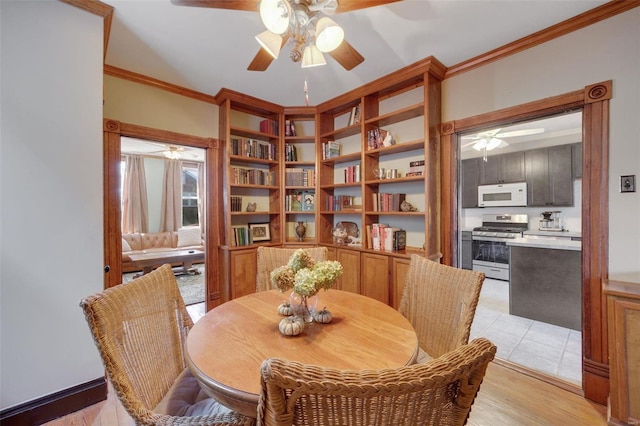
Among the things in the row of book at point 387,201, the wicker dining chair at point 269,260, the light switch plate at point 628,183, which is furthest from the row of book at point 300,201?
the light switch plate at point 628,183

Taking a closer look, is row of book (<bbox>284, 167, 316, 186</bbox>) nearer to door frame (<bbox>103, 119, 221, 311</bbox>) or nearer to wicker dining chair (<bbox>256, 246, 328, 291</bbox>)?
door frame (<bbox>103, 119, 221, 311</bbox>)

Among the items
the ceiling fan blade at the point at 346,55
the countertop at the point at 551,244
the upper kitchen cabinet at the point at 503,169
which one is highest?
the ceiling fan blade at the point at 346,55

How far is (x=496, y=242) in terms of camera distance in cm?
457

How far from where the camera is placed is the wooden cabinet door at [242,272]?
3.01 metres

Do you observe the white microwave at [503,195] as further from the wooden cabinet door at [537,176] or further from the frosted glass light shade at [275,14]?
the frosted glass light shade at [275,14]

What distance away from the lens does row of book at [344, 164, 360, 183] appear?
10.3 feet

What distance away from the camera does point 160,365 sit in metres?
1.18

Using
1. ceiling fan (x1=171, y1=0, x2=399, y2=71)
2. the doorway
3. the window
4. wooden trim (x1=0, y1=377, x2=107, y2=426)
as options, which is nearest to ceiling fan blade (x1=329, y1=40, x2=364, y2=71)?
ceiling fan (x1=171, y1=0, x2=399, y2=71)

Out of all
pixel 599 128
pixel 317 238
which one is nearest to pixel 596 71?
pixel 599 128

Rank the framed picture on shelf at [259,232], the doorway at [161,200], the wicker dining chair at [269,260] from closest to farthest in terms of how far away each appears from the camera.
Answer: the wicker dining chair at [269,260] < the framed picture on shelf at [259,232] < the doorway at [161,200]

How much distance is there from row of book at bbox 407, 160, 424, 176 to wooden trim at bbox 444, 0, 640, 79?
33.8 inches

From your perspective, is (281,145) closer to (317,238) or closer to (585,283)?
(317,238)

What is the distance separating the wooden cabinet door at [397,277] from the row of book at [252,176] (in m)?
1.86

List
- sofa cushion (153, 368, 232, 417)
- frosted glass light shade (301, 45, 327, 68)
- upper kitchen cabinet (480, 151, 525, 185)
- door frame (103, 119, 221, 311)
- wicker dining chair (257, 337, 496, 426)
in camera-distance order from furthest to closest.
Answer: upper kitchen cabinet (480, 151, 525, 185) < door frame (103, 119, 221, 311) < frosted glass light shade (301, 45, 327, 68) < sofa cushion (153, 368, 232, 417) < wicker dining chair (257, 337, 496, 426)
